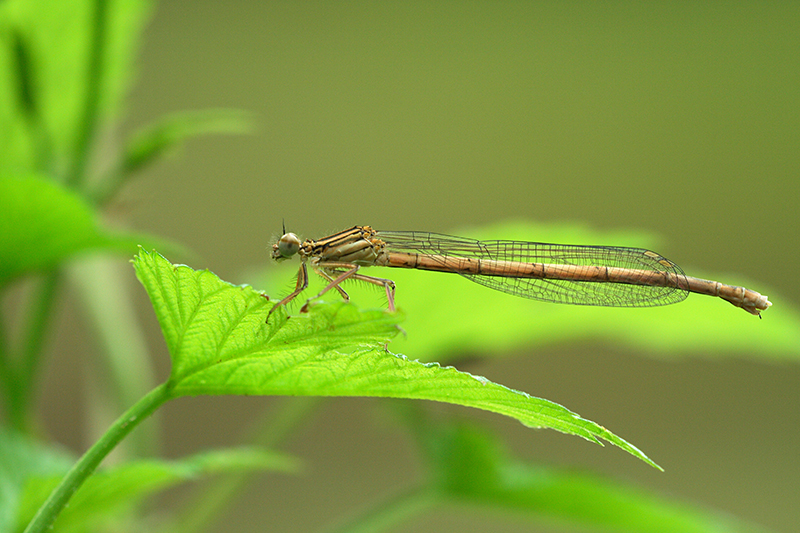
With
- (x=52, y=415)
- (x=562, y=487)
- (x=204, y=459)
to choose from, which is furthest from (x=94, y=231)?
(x=52, y=415)

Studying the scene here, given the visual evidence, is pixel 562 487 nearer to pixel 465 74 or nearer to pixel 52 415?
pixel 52 415

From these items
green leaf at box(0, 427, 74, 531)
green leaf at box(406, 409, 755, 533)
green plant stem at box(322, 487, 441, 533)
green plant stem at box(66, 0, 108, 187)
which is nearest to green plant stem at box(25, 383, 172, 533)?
green leaf at box(0, 427, 74, 531)

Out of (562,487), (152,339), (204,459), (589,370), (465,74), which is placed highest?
(465,74)

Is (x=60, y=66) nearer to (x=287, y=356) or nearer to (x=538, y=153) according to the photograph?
(x=287, y=356)

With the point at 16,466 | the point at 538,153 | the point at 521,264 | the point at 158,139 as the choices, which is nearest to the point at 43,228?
the point at 158,139

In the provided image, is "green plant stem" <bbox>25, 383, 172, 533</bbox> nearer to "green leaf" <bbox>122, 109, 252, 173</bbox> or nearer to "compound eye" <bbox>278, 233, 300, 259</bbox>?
"green leaf" <bbox>122, 109, 252, 173</bbox>
